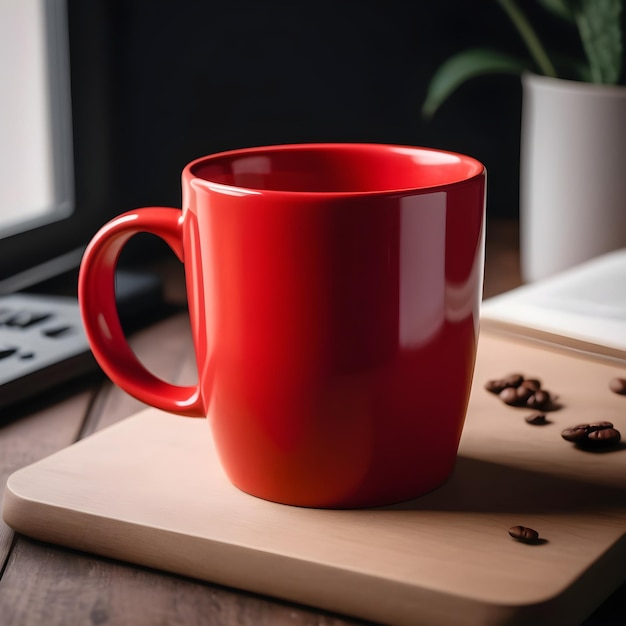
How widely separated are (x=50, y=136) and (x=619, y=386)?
1.97 ft

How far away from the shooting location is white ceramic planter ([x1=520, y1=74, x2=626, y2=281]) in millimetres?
995

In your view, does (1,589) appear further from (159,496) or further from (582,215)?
(582,215)

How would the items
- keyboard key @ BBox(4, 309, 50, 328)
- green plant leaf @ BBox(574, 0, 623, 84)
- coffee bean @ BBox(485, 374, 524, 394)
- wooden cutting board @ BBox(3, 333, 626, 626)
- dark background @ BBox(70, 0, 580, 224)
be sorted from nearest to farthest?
wooden cutting board @ BBox(3, 333, 626, 626) → coffee bean @ BBox(485, 374, 524, 394) → keyboard key @ BBox(4, 309, 50, 328) → green plant leaf @ BBox(574, 0, 623, 84) → dark background @ BBox(70, 0, 580, 224)

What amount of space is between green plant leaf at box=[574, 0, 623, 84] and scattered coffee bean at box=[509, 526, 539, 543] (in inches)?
28.2

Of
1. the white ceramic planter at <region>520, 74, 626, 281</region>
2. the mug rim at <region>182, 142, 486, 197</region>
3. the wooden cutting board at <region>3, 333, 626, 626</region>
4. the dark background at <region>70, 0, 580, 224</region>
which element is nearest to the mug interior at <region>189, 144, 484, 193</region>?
the mug rim at <region>182, 142, 486, 197</region>

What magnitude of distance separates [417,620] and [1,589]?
191 millimetres

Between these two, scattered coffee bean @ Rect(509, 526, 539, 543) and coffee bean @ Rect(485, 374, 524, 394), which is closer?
scattered coffee bean @ Rect(509, 526, 539, 543)

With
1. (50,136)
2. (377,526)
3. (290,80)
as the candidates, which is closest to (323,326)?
(377,526)

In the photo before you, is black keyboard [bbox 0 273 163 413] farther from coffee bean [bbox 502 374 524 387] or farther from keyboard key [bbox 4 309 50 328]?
coffee bean [bbox 502 374 524 387]

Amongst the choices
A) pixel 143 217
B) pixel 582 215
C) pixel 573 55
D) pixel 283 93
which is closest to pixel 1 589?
pixel 143 217

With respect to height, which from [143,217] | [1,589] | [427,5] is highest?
[427,5]

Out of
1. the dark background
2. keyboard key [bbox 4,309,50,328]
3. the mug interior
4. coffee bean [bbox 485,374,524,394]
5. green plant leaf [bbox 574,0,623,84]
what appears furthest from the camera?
the dark background

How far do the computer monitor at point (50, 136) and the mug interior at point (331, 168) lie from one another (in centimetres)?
39

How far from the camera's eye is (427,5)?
1261 mm
